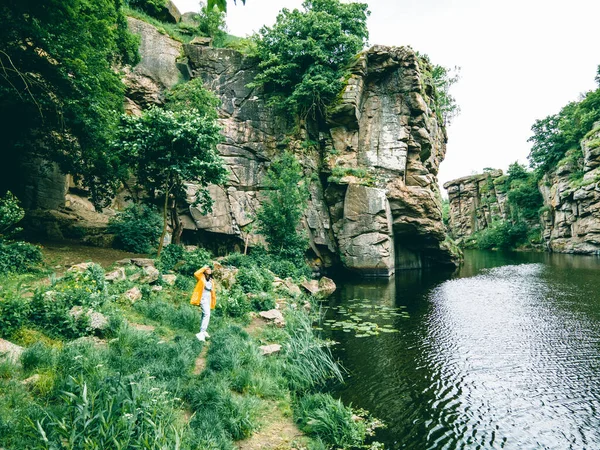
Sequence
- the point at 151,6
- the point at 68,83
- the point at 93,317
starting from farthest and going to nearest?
the point at 151,6, the point at 68,83, the point at 93,317

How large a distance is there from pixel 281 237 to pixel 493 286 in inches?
581

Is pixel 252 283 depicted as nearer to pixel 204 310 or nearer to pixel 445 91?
pixel 204 310

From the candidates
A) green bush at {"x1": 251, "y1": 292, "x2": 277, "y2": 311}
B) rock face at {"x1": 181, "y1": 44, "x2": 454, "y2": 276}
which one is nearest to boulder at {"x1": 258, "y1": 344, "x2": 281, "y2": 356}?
green bush at {"x1": 251, "y1": 292, "x2": 277, "y2": 311}

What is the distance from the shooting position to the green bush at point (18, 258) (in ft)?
36.2

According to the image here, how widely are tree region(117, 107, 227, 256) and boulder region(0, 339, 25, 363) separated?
10231 millimetres

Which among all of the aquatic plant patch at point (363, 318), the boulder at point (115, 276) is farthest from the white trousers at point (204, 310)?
the aquatic plant patch at point (363, 318)

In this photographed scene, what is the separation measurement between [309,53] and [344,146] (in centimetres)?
782

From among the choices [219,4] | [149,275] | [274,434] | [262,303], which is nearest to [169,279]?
[149,275]

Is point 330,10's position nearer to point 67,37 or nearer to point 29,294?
point 67,37

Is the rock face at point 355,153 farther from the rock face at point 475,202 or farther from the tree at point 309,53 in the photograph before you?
the rock face at point 475,202

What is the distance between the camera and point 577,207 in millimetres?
43469

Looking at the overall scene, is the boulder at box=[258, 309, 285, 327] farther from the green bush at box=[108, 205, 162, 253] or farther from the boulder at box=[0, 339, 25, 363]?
the green bush at box=[108, 205, 162, 253]

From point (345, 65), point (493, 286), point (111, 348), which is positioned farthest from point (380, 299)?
point (345, 65)

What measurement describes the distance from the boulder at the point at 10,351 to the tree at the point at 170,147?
33.6 feet
